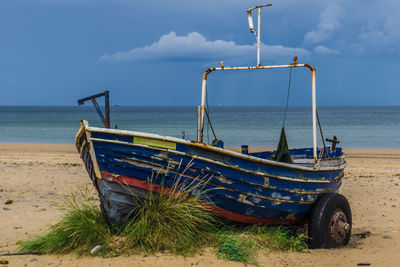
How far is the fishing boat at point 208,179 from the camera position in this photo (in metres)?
5.77

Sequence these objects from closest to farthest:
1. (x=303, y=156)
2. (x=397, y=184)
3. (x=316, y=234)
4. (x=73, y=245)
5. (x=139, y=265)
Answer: (x=139, y=265)
(x=73, y=245)
(x=316, y=234)
(x=303, y=156)
(x=397, y=184)

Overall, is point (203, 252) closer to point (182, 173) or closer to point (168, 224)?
point (168, 224)

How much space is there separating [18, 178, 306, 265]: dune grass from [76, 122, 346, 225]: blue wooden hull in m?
0.19

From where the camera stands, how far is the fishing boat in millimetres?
5766

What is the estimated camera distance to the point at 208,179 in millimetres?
5938

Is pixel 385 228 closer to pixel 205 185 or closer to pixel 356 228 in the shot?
pixel 356 228

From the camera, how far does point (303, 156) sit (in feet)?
36.0

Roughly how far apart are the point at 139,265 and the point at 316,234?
264 cm

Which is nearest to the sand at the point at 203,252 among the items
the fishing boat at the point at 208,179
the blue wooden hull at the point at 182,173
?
the fishing boat at the point at 208,179

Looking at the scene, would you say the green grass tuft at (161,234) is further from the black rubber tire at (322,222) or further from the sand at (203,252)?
the black rubber tire at (322,222)

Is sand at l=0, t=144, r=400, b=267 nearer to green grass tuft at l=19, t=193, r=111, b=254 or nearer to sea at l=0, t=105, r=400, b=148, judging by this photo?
green grass tuft at l=19, t=193, r=111, b=254

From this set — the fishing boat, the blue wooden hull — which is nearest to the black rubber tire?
the fishing boat

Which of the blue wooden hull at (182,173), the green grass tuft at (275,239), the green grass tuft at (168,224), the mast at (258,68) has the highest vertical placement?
the mast at (258,68)

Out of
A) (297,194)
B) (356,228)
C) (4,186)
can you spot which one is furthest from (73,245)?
(4,186)
